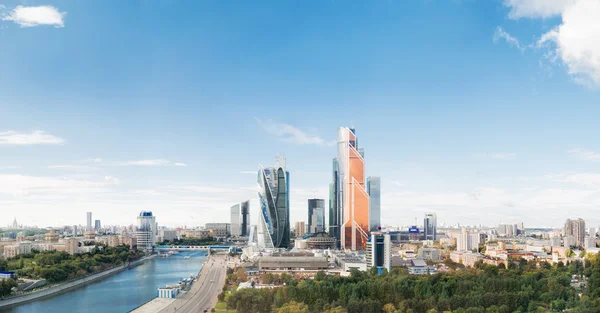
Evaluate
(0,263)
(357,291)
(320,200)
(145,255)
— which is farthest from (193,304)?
(320,200)

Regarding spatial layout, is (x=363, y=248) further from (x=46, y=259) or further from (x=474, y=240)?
(x=46, y=259)

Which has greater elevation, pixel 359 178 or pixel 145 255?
pixel 359 178

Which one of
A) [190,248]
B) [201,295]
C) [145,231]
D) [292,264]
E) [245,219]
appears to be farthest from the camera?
[245,219]

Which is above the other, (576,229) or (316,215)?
(316,215)

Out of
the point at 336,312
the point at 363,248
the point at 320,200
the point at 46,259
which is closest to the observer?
the point at 336,312

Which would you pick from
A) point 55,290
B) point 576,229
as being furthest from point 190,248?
point 576,229

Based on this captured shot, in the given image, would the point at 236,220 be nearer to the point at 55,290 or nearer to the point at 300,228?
the point at 300,228

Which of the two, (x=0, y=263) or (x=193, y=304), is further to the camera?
(x=0, y=263)
